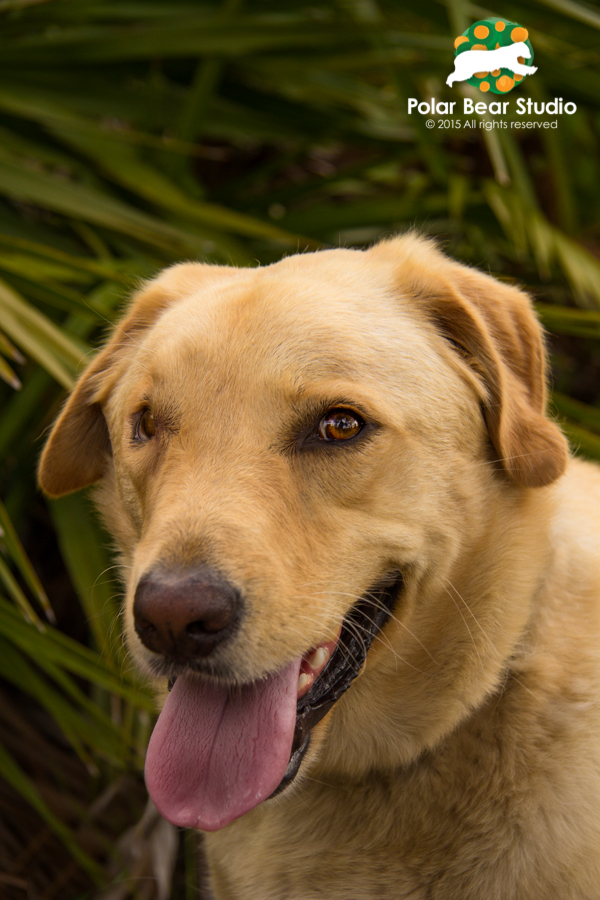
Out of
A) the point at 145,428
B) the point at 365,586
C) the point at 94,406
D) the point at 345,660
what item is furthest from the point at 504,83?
the point at 345,660

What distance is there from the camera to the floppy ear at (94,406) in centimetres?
254

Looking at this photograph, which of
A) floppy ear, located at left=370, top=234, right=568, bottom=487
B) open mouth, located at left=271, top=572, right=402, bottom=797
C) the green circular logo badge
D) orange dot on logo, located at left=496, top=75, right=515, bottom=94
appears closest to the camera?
open mouth, located at left=271, top=572, right=402, bottom=797

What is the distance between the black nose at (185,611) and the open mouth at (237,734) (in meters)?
0.20

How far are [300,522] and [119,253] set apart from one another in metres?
2.58

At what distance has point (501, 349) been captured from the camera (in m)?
2.27

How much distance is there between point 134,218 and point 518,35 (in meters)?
1.92

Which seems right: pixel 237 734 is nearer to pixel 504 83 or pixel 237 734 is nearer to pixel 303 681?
pixel 303 681

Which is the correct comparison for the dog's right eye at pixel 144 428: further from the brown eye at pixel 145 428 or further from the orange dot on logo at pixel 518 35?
the orange dot on logo at pixel 518 35

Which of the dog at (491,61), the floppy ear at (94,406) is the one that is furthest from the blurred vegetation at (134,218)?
the floppy ear at (94,406)

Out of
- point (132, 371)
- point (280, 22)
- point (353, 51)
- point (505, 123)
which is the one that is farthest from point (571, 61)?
point (132, 371)

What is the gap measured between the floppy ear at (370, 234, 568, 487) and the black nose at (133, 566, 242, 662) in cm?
89

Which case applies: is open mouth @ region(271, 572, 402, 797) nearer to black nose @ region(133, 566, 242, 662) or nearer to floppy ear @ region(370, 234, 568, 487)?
black nose @ region(133, 566, 242, 662)

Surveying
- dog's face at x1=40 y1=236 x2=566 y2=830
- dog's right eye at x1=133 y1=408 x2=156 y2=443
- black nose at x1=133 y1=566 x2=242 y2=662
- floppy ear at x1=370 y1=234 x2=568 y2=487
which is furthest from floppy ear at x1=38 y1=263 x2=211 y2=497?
black nose at x1=133 y1=566 x2=242 y2=662

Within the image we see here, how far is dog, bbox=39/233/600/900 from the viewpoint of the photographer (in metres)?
1.83
